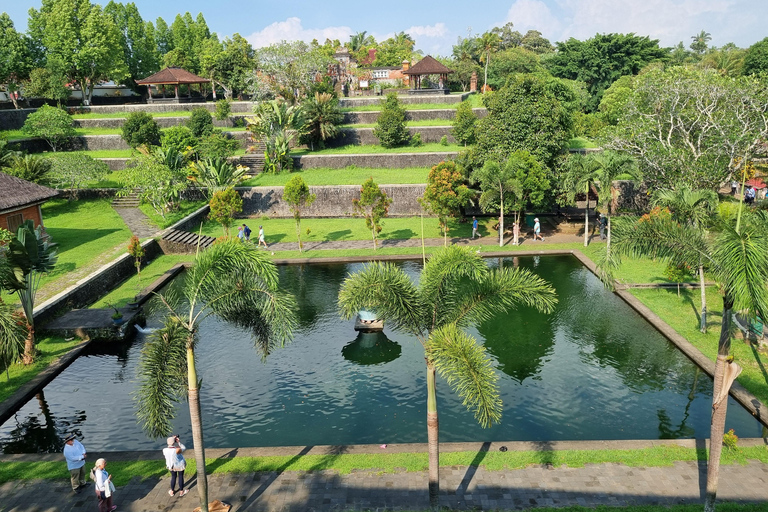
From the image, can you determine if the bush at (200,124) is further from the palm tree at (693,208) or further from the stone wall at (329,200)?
the palm tree at (693,208)

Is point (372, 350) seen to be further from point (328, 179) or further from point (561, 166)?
point (328, 179)

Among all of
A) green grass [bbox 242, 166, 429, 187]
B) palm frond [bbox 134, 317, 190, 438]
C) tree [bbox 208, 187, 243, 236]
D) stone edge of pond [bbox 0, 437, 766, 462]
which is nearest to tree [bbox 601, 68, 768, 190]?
green grass [bbox 242, 166, 429, 187]

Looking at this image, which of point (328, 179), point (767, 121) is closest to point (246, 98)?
point (328, 179)

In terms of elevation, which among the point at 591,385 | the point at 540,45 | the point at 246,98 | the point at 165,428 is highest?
the point at 540,45

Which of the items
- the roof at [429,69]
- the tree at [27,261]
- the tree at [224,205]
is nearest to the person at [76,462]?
the tree at [27,261]

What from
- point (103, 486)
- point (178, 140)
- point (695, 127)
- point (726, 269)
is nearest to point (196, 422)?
point (103, 486)
